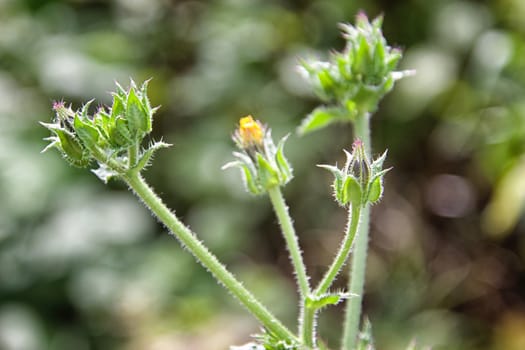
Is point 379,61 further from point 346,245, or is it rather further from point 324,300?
point 324,300

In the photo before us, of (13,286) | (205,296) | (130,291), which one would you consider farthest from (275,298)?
(13,286)

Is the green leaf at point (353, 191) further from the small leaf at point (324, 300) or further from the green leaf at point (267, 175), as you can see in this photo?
the green leaf at point (267, 175)

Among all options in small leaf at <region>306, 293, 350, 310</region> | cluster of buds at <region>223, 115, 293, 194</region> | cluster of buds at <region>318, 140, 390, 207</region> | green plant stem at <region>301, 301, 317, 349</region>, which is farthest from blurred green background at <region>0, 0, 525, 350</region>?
cluster of buds at <region>318, 140, 390, 207</region>

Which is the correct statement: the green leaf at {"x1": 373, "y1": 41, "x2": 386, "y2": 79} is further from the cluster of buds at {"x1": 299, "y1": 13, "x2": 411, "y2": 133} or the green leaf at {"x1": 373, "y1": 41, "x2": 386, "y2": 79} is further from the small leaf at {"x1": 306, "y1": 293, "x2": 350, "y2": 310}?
the small leaf at {"x1": 306, "y1": 293, "x2": 350, "y2": 310}

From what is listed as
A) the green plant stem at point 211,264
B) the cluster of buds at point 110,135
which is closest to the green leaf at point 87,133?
the cluster of buds at point 110,135

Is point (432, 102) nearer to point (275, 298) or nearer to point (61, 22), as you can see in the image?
point (275, 298)
